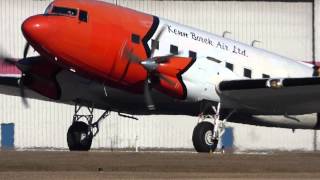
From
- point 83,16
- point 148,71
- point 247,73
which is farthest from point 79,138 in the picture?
point 247,73

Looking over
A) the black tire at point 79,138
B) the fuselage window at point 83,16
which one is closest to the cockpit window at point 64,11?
the fuselage window at point 83,16

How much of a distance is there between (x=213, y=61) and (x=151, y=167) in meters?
9.23

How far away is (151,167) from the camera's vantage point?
20172mm

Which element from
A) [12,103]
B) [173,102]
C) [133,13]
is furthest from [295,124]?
[12,103]

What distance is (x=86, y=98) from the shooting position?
2894cm

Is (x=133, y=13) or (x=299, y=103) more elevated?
(x=133, y=13)

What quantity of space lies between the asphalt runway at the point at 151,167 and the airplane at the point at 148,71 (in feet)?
14.5

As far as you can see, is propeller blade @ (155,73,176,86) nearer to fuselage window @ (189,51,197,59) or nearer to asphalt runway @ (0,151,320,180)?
fuselage window @ (189,51,197,59)

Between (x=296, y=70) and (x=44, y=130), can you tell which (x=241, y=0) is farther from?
(x=296, y=70)

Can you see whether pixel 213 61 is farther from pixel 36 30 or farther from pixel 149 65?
pixel 36 30

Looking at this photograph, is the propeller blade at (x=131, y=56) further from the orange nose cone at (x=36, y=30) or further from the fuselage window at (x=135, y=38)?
the orange nose cone at (x=36, y=30)

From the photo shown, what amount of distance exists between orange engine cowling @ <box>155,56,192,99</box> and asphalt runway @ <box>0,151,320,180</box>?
4.07m

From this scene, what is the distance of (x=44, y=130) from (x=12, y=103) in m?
2.55

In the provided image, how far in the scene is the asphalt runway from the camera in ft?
60.8
